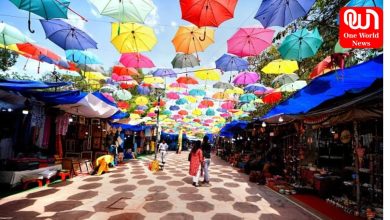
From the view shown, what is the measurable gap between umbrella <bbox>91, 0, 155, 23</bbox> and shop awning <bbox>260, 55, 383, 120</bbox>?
4.87 meters

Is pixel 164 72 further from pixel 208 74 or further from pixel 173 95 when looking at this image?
pixel 173 95

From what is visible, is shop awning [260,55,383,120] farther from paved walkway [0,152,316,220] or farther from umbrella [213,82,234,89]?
umbrella [213,82,234,89]

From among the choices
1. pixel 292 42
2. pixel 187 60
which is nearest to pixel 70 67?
pixel 187 60

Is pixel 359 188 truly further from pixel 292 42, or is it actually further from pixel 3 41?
pixel 3 41

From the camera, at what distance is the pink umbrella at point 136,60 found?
31.3 feet

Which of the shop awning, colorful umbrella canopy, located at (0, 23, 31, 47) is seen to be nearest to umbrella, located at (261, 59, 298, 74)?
the shop awning

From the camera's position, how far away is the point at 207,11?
5777mm

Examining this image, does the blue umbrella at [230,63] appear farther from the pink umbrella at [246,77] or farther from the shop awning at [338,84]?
the shop awning at [338,84]

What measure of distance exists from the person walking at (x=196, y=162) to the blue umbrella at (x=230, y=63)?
11.2 ft

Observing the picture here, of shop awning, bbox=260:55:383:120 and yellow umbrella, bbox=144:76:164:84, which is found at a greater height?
yellow umbrella, bbox=144:76:164:84

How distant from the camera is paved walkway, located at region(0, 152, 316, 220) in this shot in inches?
242

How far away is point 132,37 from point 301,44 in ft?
17.5

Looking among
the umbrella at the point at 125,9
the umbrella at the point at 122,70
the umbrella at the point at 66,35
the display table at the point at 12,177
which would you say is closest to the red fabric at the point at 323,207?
the umbrella at the point at 125,9

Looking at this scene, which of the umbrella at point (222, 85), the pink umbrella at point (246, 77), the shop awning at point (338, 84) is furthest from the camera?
the umbrella at point (222, 85)
